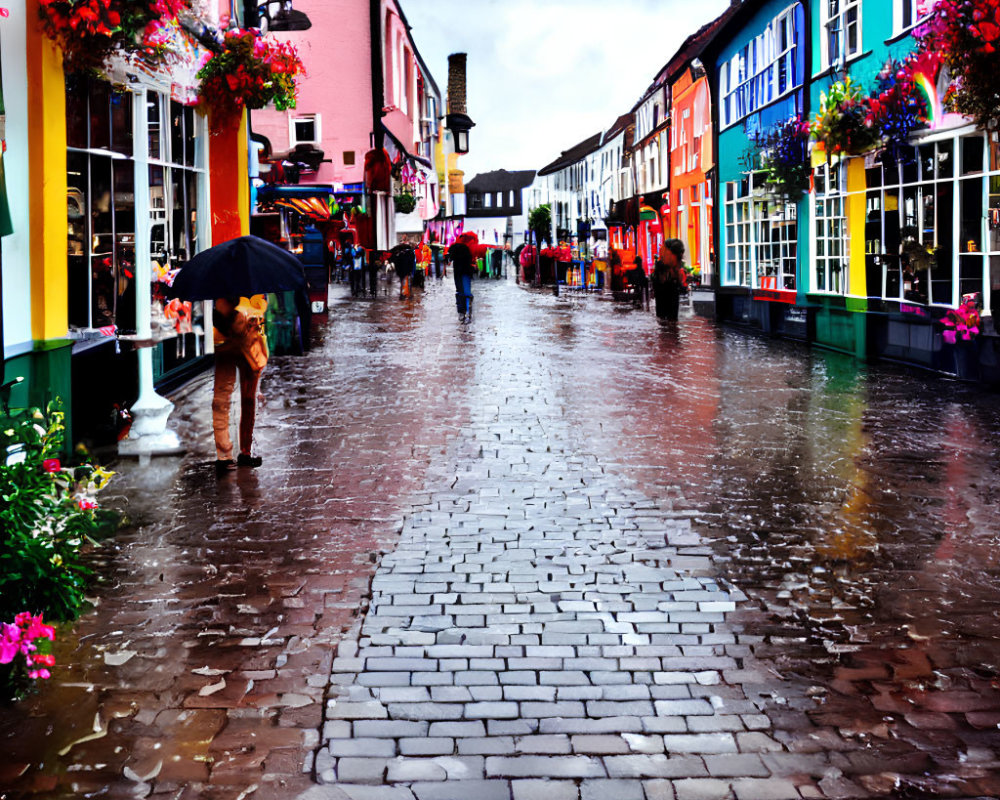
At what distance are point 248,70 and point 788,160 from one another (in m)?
10.1

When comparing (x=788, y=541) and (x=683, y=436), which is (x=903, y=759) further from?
(x=683, y=436)

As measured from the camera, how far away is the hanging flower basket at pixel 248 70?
13.7 meters

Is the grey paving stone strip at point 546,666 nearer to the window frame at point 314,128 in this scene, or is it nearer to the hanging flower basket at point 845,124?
the hanging flower basket at point 845,124

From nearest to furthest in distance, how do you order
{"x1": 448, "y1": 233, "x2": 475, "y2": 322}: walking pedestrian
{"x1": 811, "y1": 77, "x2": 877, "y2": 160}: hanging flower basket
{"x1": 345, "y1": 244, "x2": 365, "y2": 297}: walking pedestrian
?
{"x1": 811, "y1": 77, "x2": 877, "y2": 160}: hanging flower basket < {"x1": 448, "y1": 233, "x2": 475, "y2": 322}: walking pedestrian < {"x1": 345, "y1": 244, "x2": 365, "y2": 297}: walking pedestrian

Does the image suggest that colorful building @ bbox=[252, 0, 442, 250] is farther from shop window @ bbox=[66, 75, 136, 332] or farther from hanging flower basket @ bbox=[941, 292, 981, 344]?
hanging flower basket @ bbox=[941, 292, 981, 344]

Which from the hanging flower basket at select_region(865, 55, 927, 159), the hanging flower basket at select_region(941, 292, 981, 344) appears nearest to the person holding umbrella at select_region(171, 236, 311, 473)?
the hanging flower basket at select_region(941, 292, 981, 344)

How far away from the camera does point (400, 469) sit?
30.3ft

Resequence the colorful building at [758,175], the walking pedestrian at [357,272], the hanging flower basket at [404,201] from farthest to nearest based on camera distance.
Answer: the hanging flower basket at [404,201] < the walking pedestrian at [357,272] < the colorful building at [758,175]

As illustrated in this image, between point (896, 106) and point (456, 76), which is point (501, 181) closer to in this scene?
point (456, 76)

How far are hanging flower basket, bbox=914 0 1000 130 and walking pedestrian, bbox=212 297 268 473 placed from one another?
7.07 m

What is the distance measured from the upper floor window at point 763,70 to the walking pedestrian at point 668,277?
3.05 m

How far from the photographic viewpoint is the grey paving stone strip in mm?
4008

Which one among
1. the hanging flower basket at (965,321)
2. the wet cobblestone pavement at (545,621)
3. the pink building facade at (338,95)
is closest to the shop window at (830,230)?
the hanging flower basket at (965,321)

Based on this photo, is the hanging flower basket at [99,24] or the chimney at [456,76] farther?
the chimney at [456,76]
